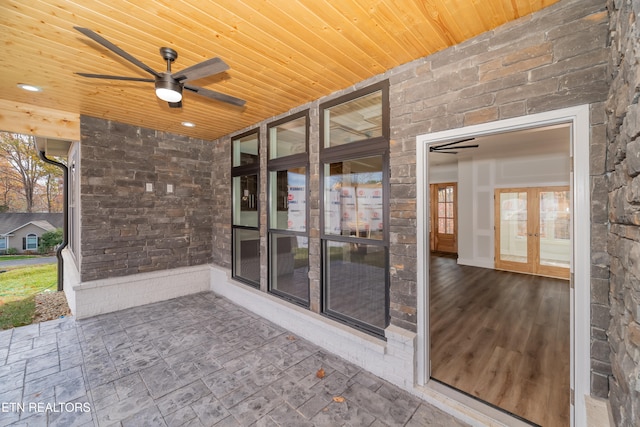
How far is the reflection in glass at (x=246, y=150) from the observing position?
4.11 m

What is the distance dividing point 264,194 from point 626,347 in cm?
362

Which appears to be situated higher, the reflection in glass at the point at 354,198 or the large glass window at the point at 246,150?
the large glass window at the point at 246,150

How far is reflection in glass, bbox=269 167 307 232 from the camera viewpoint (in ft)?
11.1

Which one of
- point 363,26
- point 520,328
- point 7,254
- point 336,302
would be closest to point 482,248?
point 520,328

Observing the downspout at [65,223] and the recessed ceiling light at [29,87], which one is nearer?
the recessed ceiling light at [29,87]

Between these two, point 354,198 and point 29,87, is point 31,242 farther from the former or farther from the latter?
point 354,198

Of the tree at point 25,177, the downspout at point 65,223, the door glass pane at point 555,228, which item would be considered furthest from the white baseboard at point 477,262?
the tree at point 25,177

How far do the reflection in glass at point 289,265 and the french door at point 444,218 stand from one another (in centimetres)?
676

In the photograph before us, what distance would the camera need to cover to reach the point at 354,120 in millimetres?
2854

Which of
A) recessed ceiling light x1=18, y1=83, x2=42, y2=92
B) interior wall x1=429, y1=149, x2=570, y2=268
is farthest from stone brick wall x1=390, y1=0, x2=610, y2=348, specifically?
interior wall x1=429, y1=149, x2=570, y2=268

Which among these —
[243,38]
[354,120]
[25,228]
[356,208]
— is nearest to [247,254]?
[356,208]

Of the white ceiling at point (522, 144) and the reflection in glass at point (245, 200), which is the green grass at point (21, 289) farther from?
the white ceiling at point (522, 144)

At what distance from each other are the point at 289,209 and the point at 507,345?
3.11 metres

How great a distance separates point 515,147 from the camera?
5445mm
